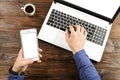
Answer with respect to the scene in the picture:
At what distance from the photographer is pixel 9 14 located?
140 centimetres

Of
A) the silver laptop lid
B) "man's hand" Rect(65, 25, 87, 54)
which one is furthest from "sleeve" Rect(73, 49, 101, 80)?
the silver laptop lid

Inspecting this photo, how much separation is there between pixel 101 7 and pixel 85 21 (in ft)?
0.40

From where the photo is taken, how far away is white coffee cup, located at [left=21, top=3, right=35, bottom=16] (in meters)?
1.36

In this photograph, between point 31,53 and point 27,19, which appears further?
point 27,19

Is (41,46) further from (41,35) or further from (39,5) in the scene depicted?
(39,5)

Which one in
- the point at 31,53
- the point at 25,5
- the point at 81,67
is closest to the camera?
the point at 31,53

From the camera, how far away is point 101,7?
1.33m

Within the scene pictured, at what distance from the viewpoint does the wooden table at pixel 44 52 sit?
4.35 feet

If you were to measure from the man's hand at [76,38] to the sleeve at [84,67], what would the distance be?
34mm

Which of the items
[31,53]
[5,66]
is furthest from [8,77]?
[31,53]

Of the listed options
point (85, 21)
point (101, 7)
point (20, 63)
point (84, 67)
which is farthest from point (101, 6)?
point (20, 63)

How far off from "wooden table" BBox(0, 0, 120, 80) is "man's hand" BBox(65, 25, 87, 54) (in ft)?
0.24

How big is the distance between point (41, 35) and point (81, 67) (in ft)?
0.86

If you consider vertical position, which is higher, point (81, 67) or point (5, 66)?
point (81, 67)
